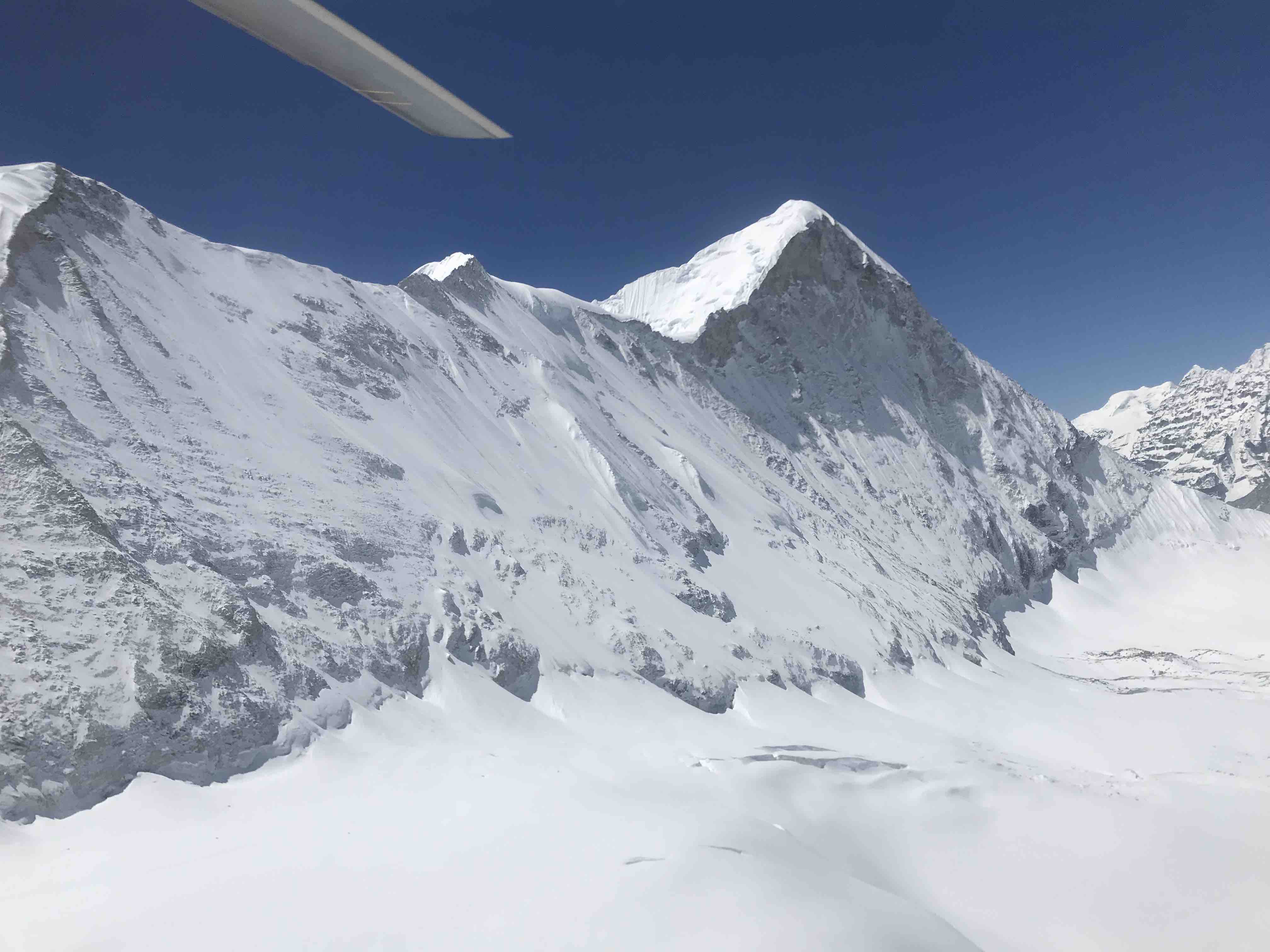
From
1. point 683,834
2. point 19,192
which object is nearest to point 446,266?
point 19,192

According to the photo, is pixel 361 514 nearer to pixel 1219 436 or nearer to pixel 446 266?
pixel 446 266

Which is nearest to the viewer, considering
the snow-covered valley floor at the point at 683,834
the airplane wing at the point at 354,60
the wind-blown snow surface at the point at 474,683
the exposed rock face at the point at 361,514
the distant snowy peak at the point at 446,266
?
the airplane wing at the point at 354,60

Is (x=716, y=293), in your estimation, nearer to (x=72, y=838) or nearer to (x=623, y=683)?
(x=623, y=683)

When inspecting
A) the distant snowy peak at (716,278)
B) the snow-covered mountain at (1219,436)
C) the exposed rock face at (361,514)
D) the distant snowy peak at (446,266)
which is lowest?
the exposed rock face at (361,514)

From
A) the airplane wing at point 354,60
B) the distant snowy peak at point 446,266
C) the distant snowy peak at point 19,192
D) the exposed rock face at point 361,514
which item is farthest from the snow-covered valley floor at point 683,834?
the distant snowy peak at point 446,266

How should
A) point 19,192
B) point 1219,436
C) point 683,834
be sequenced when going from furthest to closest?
point 1219,436, point 19,192, point 683,834

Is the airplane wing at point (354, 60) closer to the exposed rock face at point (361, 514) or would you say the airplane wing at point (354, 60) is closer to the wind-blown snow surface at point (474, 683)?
the wind-blown snow surface at point (474, 683)
